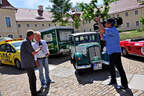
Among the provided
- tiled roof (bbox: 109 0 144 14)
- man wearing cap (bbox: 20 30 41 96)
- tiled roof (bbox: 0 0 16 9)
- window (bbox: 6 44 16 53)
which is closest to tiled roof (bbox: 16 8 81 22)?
tiled roof (bbox: 0 0 16 9)

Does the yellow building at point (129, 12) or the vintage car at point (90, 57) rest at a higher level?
the yellow building at point (129, 12)

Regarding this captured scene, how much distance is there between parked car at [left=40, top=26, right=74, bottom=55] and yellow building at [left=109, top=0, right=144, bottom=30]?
3601 centimetres

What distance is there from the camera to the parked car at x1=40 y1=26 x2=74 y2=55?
11.0 m

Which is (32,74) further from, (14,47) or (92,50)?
(14,47)

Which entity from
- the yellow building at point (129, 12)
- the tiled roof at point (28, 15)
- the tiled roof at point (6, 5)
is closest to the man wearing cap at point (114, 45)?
the tiled roof at point (6, 5)

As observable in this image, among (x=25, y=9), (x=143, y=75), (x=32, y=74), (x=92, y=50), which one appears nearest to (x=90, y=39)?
(x=92, y=50)

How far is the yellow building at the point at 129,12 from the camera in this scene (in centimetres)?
4031

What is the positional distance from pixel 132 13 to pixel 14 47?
42105 millimetres

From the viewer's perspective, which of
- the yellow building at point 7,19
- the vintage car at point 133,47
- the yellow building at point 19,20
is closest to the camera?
the vintage car at point 133,47

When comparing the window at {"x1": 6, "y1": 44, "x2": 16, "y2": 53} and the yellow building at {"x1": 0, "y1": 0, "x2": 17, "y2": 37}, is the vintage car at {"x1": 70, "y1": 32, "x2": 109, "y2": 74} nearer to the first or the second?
the window at {"x1": 6, "y1": 44, "x2": 16, "y2": 53}

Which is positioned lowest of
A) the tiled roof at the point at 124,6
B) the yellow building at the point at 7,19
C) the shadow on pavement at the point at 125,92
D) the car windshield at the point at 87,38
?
the shadow on pavement at the point at 125,92

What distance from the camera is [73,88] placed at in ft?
14.8

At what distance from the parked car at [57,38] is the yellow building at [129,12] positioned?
36.0 meters

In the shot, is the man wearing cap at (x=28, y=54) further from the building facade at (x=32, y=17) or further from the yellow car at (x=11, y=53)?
the building facade at (x=32, y=17)
